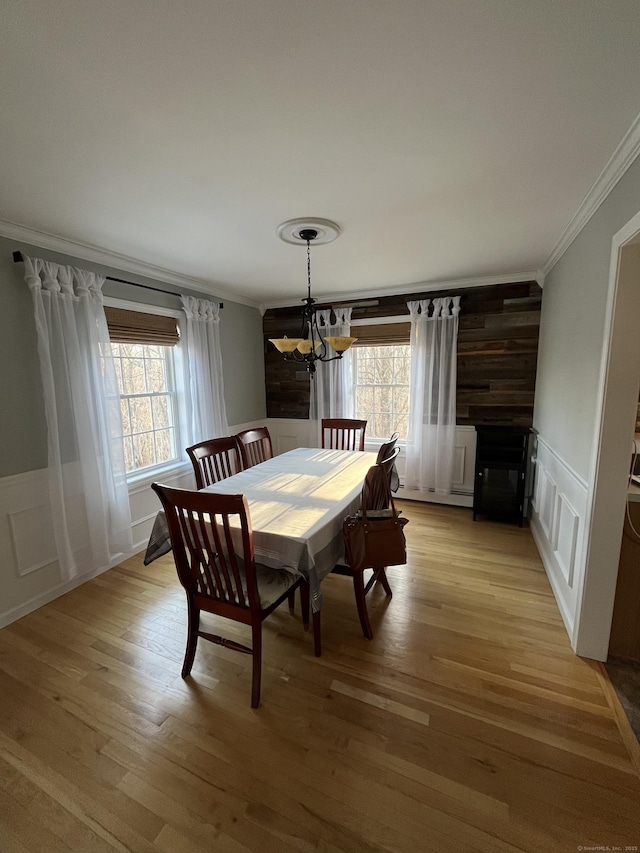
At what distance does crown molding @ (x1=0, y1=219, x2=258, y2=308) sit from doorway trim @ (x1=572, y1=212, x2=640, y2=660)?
3.19 metres

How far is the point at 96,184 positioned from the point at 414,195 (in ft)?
5.21

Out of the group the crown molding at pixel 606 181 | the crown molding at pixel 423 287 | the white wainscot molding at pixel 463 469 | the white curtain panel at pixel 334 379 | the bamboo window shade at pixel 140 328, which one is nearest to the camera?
the crown molding at pixel 606 181

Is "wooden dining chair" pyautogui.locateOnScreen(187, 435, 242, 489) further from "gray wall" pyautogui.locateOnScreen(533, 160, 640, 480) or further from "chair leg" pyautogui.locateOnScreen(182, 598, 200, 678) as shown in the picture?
"gray wall" pyautogui.locateOnScreen(533, 160, 640, 480)

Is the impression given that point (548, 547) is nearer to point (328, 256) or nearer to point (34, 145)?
point (328, 256)

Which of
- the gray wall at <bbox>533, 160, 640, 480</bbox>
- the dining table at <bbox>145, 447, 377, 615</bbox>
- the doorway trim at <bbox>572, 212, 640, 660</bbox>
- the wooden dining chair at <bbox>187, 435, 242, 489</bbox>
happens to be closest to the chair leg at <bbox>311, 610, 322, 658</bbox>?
the dining table at <bbox>145, 447, 377, 615</bbox>

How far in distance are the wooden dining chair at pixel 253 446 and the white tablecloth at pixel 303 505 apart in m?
0.24

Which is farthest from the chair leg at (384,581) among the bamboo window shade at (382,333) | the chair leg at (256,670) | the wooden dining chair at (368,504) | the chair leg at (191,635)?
the bamboo window shade at (382,333)

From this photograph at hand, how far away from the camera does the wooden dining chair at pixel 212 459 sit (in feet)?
8.12

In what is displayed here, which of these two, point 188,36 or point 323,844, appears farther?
point 323,844

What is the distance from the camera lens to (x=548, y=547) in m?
2.67

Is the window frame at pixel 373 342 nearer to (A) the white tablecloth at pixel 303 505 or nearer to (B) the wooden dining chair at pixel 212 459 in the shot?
(A) the white tablecloth at pixel 303 505

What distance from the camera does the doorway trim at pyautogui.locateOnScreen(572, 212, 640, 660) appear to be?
5.25ft

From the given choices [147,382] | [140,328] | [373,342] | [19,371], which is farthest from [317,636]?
[373,342]

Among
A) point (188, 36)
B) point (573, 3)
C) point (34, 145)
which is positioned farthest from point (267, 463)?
point (573, 3)
